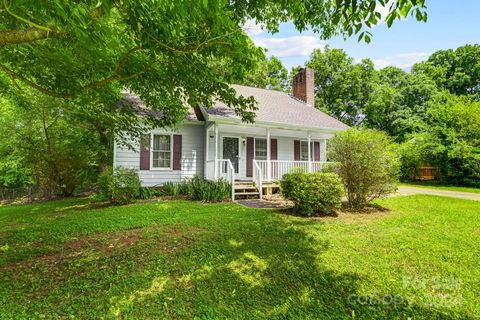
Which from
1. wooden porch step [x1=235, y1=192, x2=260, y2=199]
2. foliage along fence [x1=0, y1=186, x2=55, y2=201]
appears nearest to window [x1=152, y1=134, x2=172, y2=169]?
wooden porch step [x1=235, y1=192, x2=260, y2=199]

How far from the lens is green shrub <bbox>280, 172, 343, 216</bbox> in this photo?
262 inches

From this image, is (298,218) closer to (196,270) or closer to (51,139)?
(196,270)

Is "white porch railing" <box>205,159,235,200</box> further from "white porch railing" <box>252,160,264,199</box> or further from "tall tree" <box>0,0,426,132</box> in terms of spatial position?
"tall tree" <box>0,0,426,132</box>

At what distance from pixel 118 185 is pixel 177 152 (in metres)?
3.20

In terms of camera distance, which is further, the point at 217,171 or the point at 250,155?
the point at 250,155

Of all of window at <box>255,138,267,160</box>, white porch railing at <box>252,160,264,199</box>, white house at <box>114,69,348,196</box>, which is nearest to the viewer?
white porch railing at <box>252,160,264,199</box>

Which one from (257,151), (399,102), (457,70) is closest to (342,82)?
(399,102)

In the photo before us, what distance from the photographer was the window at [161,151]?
10797mm

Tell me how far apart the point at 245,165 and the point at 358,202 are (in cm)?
592

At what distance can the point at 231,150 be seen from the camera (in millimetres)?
12094

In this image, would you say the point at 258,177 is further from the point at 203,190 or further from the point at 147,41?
the point at 147,41

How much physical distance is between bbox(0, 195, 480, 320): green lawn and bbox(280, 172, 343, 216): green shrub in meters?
0.71

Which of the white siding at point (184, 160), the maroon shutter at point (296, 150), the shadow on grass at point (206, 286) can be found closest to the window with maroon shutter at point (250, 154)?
the white siding at point (184, 160)

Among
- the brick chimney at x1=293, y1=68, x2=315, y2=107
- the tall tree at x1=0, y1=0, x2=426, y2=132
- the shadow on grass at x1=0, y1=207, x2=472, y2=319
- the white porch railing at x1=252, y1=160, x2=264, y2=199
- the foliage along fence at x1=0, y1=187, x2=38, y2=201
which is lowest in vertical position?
the shadow on grass at x1=0, y1=207, x2=472, y2=319
